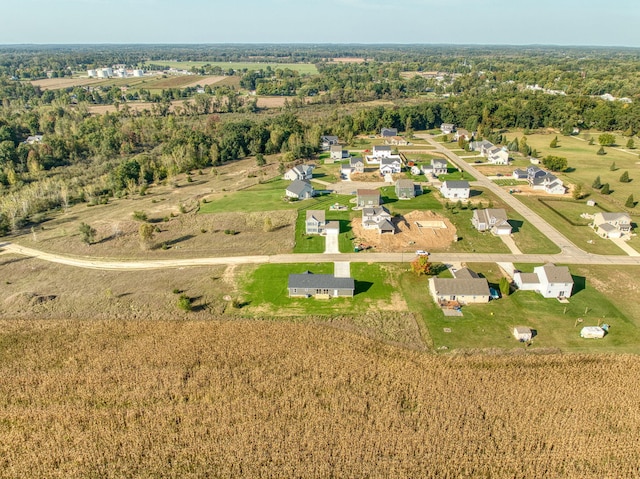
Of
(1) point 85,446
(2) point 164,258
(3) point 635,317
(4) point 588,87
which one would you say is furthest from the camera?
(4) point 588,87

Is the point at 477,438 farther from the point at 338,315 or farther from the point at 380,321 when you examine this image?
the point at 338,315

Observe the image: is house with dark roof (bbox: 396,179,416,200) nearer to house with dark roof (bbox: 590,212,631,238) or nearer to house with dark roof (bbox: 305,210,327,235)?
house with dark roof (bbox: 305,210,327,235)

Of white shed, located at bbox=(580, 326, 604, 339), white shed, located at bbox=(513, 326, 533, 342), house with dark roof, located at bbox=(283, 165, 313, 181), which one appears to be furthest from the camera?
house with dark roof, located at bbox=(283, 165, 313, 181)

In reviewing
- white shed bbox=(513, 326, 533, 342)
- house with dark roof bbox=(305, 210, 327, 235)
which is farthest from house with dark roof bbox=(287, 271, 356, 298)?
white shed bbox=(513, 326, 533, 342)

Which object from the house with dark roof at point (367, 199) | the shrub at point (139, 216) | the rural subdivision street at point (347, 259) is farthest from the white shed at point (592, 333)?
the shrub at point (139, 216)

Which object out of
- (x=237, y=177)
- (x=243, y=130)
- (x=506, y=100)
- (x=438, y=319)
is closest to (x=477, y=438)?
(x=438, y=319)

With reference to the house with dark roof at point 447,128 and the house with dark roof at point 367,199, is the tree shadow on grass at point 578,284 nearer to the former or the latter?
the house with dark roof at point 367,199

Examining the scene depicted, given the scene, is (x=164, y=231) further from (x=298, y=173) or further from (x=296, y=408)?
(x=296, y=408)
